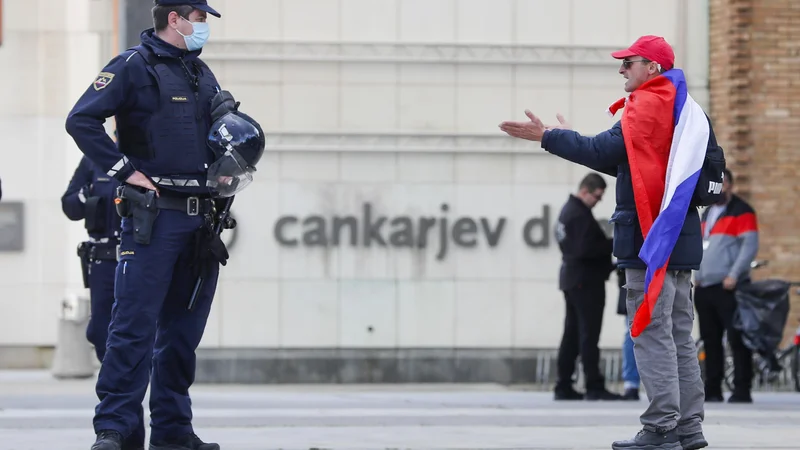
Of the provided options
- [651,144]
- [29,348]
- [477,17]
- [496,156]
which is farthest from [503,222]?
[651,144]

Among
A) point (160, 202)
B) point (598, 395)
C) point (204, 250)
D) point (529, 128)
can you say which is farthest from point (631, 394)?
point (160, 202)

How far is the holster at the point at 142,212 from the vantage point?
704 cm

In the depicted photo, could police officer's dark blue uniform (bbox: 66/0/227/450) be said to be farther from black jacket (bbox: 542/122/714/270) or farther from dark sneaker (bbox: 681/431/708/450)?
Answer: dark sneaker (bbox: 681/431/708/450)

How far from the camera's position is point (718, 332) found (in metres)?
13.0

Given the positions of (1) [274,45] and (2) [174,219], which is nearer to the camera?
(2) [174,219]

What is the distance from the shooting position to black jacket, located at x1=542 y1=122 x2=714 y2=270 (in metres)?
7.28

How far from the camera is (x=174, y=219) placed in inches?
283

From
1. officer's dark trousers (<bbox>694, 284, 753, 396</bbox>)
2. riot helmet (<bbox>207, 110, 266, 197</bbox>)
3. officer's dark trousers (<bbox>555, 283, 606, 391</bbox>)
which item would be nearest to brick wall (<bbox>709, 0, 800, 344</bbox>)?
officer's dark trousers (<bbox>694, 284, 753, 396</bbox>)

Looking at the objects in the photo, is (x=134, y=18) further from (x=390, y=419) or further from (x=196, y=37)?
(x=196, y=37)

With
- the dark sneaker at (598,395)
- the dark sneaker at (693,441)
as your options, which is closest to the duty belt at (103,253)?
the dark sneaker at (693,441)

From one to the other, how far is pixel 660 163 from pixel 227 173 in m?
2.06

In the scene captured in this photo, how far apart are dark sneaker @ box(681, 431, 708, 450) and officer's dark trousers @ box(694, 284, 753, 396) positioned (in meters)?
5.23

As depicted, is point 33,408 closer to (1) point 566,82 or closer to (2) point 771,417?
(2) point 771,417

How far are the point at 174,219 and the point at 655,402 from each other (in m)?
2.43
